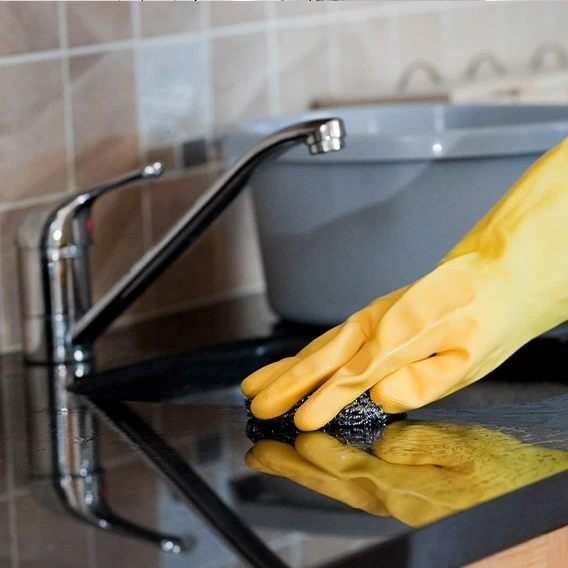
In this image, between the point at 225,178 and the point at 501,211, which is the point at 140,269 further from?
the point at 501,211

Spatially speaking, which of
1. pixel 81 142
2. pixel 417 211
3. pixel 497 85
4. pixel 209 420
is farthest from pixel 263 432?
pixel 497 85

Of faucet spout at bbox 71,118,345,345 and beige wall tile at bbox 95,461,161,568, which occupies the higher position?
faucet spout at bbox 71,118,345,345

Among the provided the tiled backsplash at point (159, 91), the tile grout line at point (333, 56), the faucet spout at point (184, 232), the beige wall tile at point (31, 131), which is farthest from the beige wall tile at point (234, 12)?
the faucet spout at point (184, 232)

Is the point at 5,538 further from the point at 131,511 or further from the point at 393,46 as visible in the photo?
the point at 393,46

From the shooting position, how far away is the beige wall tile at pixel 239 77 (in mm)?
1245

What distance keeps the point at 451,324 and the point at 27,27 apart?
1.57 ft

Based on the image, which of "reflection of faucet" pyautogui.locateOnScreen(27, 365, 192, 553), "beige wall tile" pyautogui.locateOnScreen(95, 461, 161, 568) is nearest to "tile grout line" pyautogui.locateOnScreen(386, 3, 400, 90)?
"reflection of faucet" pyautogui.locateOnScreen(27, 365, 192, 553)

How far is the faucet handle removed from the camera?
0.97 meters

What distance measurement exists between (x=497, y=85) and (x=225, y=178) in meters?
0.56

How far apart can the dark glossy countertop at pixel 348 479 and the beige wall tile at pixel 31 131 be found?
0.19 metres

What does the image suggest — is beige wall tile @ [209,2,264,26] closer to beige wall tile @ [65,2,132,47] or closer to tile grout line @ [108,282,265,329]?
beige wall tile @ [65,2,132,47]

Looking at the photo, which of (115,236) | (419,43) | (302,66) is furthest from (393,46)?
(115,236)

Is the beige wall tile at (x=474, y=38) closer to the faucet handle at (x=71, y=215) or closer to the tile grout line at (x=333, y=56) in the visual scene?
the tile grout line at (x=333, y=56)

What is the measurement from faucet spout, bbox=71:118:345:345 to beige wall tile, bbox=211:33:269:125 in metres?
0.30
